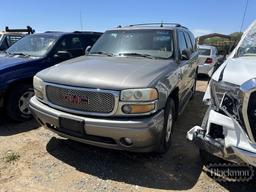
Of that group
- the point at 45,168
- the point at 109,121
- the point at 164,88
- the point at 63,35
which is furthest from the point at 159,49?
the point at 63,35

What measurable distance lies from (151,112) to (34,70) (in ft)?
10.1

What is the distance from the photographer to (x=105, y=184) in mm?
3334

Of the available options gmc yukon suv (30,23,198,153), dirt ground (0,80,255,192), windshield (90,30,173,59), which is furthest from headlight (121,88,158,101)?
windshield (90,30,173,59)

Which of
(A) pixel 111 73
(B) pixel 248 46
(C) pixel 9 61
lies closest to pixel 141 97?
(A) pixel 111 73

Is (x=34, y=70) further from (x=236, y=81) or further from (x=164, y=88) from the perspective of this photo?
(x=236, y=81)

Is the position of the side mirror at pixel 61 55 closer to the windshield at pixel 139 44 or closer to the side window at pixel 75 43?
the side window at pixel 75 43

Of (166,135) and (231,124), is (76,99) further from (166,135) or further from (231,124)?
(231,124)

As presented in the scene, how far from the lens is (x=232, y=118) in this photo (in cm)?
A: 280

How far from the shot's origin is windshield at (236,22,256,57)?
4.05m

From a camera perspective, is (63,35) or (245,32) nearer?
(245,32)

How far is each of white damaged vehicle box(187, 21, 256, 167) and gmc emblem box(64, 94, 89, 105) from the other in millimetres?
1334

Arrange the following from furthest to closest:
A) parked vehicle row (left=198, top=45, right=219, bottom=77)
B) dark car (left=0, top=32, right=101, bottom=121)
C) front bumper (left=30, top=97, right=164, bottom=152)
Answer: parked vehicle row (left=198, top=45, right=219, bottom=77), dark car (left=0, top=32, right=101, bottom=121), front bumper (left=30, top=97, right=164, bottom=152)

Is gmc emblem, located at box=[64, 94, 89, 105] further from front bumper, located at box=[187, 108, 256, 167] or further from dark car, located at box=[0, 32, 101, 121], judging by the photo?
dark car, located at box=[0, 32, 101, 121]

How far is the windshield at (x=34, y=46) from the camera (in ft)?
19.7
